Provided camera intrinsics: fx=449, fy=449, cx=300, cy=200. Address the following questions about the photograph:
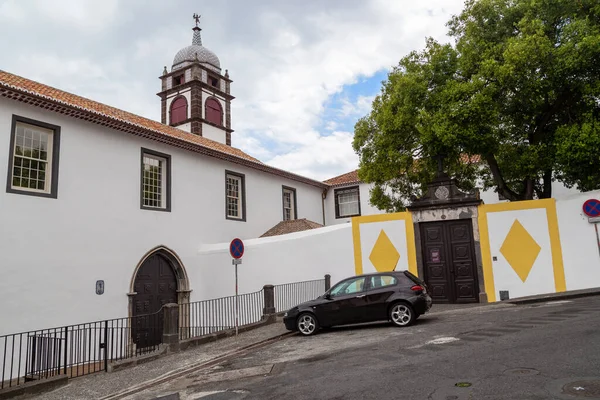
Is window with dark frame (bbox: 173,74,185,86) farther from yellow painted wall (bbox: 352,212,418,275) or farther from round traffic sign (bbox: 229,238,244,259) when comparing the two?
round traffic sign (bbox: 229,238,244,259)

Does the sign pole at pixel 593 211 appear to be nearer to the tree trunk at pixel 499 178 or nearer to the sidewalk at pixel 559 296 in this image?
the sidewalk at pixel 559 296

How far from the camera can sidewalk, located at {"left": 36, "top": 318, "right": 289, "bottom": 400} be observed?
339 inches

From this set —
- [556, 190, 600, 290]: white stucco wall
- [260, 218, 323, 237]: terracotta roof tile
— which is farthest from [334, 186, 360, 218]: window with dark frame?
[556, 190, 600, 290]: white stucco wall

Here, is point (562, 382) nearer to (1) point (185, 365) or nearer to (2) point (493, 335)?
(2) point (493, 335)

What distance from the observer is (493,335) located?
8570 millimetres

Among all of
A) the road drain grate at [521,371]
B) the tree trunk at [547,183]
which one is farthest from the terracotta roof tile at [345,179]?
the road drain grate at [521,371]

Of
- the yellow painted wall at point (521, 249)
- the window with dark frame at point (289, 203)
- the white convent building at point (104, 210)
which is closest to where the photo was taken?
the white convent building at point (104, 210)

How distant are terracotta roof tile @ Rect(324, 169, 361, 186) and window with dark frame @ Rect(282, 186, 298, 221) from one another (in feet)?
12.6

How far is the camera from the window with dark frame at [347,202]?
27205mm

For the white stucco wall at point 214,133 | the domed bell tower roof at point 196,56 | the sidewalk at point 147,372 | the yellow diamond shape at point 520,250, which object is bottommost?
the sidewalk at point 147,372

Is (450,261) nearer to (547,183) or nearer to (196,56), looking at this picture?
(547,183)

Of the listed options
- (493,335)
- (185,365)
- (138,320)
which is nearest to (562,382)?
(493,335)

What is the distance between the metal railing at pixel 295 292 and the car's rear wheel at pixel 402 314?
593cm

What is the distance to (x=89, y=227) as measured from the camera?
47.2 feet
